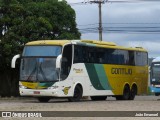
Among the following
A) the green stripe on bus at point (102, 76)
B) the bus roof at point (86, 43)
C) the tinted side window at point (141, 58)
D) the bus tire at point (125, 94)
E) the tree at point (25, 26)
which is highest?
the tree at point (25, 26)

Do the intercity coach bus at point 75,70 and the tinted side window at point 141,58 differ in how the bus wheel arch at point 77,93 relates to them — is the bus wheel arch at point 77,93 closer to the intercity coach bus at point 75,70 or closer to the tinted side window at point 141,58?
the intercity coach bus at point 75,70

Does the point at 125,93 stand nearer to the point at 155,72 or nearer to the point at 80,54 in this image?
the point at 155,72

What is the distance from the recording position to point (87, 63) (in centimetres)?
3142

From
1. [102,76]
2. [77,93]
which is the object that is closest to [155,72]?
[102,76]

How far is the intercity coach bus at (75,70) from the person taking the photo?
29.2 metres

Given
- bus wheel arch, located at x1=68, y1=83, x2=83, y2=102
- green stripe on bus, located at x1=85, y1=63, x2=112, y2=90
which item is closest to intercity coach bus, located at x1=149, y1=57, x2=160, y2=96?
green stripe on bus, located at x1=85, y1=63, x2=112, y2=90

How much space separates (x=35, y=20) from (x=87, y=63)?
994cm

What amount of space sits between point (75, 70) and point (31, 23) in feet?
33.6

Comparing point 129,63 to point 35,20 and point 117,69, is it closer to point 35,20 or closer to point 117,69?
point 117,69

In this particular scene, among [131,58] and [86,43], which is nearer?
[86,43]

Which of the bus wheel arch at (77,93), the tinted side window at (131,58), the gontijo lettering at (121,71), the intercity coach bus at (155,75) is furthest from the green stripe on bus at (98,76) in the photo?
the intercity coach bus at (155,75)

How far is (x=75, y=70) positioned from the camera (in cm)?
3033

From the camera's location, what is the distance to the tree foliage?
1534 inches

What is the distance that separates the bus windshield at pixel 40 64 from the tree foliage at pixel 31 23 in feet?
28.8
